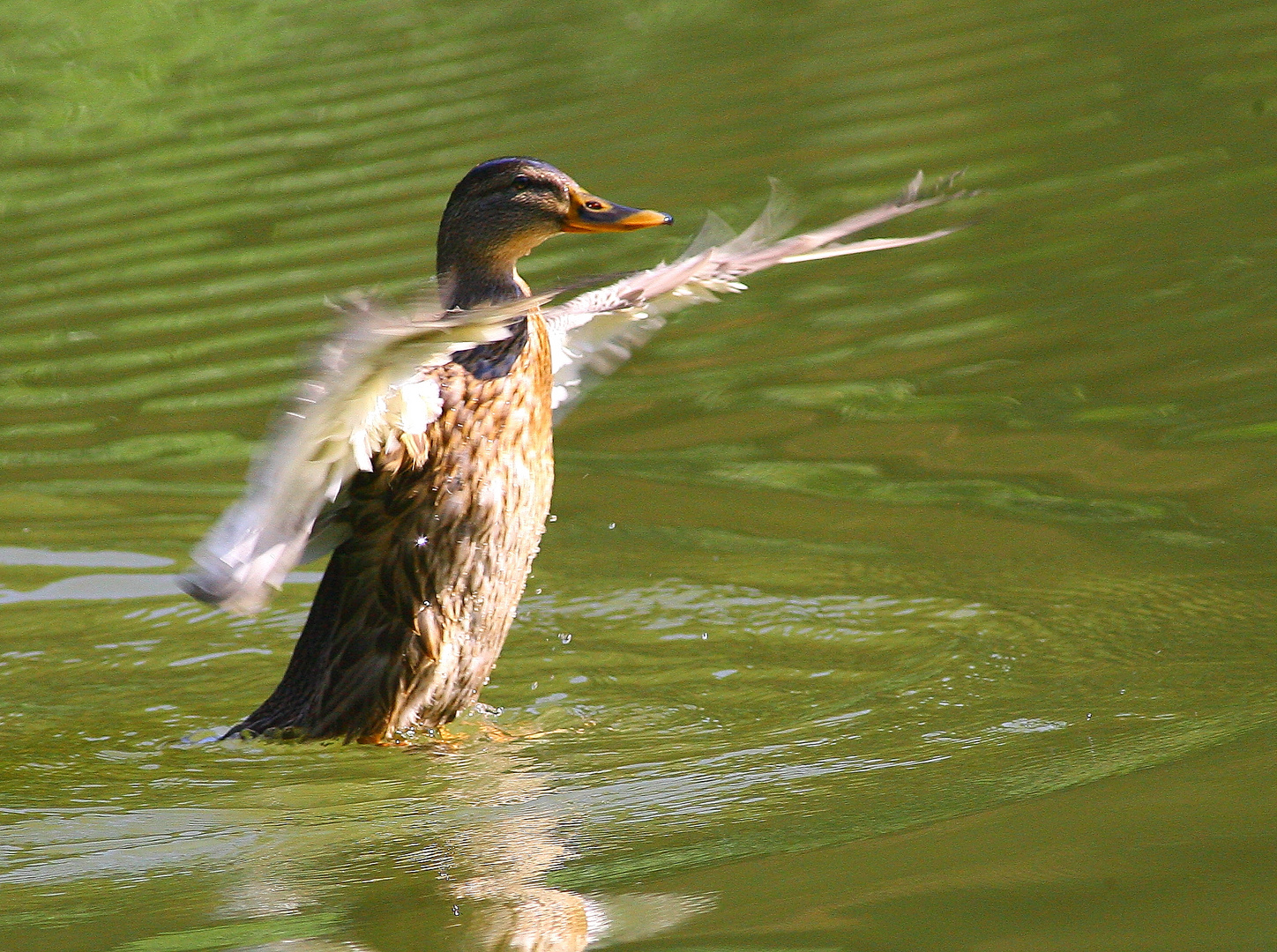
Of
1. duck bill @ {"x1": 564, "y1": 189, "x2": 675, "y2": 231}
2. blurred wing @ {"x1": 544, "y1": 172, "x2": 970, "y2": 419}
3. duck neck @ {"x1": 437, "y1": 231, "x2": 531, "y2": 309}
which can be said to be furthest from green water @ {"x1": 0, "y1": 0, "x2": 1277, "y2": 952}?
duck bill @ {"x1": 564, "y1": 189, "x2": 675, "y2": 231}

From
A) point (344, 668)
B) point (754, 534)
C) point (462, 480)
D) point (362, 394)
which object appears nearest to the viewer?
point (362, 394)

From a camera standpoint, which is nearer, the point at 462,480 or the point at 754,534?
the point at 462,480

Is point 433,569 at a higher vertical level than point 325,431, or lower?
lower

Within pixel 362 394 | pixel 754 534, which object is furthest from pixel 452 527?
pixel 754 534

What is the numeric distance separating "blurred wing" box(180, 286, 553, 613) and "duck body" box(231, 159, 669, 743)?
322mm

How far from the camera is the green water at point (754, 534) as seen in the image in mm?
3488

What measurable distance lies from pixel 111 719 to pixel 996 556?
2.60 meters

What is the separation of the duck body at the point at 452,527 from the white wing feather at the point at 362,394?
0.40 ft

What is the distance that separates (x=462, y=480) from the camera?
475 cm

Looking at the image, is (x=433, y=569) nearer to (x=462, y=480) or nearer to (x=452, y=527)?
(x=452, y=527)

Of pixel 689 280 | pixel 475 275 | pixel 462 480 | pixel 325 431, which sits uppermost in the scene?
pixel 475 275

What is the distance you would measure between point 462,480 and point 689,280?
30.5 inches

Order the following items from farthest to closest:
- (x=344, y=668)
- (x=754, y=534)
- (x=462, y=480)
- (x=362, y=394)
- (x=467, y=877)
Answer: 1. (x=754, y=534)
2. (x=344, y=668)
3. (x=462, y=480)
4. (x=362, y=394)
5. (x=467, y=877)

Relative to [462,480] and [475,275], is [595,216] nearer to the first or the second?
[475,275]
